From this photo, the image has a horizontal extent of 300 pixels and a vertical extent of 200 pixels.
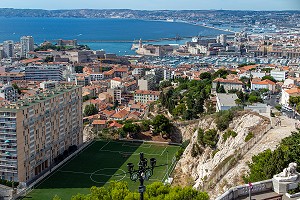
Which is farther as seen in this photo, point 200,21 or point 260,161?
point 200,21

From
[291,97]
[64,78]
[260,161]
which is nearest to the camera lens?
[260,161]

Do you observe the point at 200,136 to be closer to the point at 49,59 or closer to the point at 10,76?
the point at 10,76

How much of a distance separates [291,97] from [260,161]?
1007 centimetres

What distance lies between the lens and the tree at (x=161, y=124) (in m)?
18.3

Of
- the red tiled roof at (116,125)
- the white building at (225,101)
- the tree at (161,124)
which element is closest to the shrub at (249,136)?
the white building at (225,101)

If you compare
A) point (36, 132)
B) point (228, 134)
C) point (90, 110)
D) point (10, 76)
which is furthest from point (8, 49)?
point (228, 134)

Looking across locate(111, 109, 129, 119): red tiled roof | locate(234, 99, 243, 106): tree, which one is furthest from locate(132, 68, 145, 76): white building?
locate(234, 99, 243, 106): tree

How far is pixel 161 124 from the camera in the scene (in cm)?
1836

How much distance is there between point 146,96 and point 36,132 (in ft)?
42.0

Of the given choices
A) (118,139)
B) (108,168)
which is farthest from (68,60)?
(108,168)

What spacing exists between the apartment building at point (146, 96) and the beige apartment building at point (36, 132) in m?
9.31

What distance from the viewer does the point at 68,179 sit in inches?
575

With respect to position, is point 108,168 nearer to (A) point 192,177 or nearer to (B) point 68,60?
(A) point 192,177

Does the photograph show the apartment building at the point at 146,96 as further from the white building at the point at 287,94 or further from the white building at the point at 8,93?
the white building at the point at 287,94
